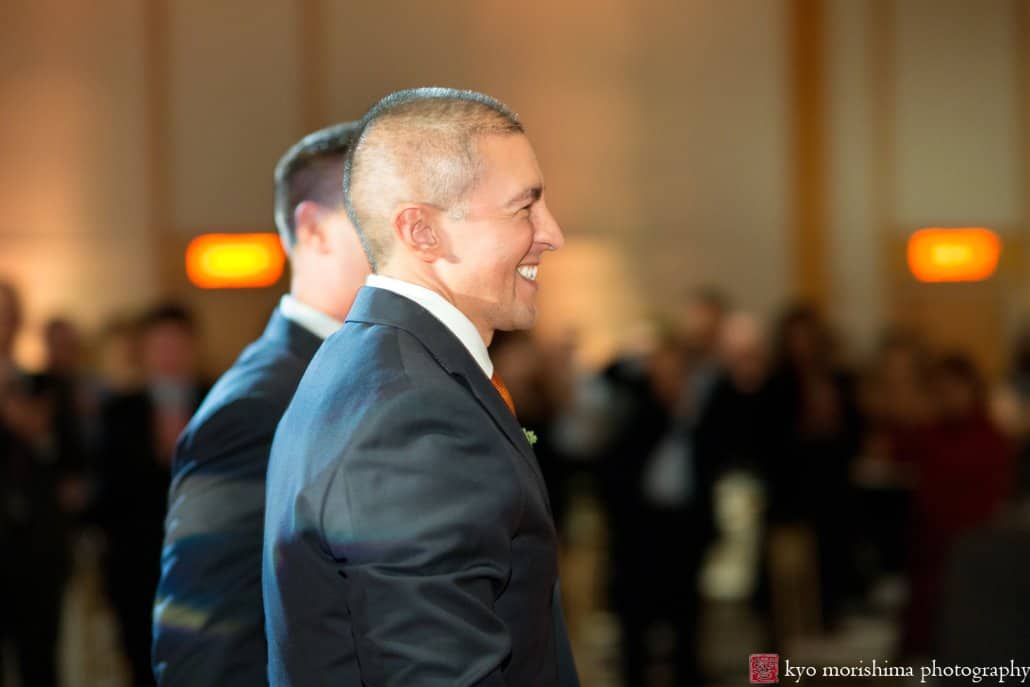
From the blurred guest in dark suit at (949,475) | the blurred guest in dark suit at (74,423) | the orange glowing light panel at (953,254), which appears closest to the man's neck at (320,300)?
the blurred guest in dark suit at (74,423)

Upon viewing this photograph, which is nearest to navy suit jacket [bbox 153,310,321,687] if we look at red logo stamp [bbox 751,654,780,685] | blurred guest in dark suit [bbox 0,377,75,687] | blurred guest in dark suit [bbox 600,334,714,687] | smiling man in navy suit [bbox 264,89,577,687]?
smiling man in navy suit [bbox 264,89,577,687]

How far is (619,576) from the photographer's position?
500 cm

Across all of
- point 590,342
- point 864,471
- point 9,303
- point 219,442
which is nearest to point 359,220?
point 219,442

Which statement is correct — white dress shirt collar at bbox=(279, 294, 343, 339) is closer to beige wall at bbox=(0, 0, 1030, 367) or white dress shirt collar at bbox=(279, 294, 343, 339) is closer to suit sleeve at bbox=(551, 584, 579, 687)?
suit sleeve at bbox=(551, 584, 579, 687)

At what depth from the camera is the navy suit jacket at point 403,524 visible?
120 centimetres

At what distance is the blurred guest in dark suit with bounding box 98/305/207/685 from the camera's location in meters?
3.89

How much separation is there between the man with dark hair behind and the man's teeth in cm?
51

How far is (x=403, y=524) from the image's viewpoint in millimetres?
1197

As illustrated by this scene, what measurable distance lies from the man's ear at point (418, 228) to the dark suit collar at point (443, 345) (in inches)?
2.1

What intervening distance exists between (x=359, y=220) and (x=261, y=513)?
53 centimetres

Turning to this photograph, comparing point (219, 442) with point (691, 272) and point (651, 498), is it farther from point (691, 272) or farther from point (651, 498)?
point (691, 272)

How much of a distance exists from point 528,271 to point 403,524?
1.10ft

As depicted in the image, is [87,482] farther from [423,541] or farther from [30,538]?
[423,541]

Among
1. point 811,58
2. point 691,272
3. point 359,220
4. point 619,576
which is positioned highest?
point 811,58
